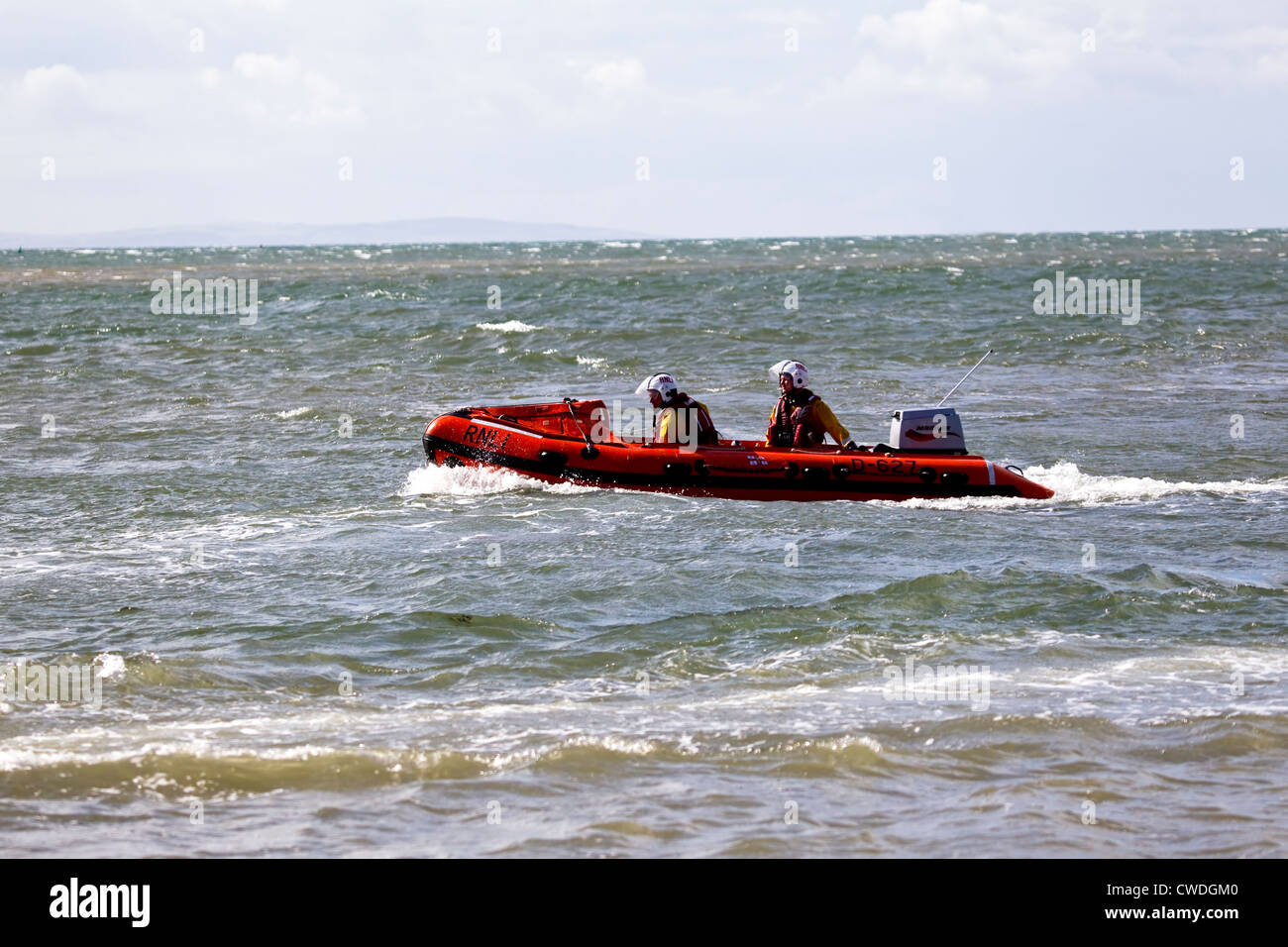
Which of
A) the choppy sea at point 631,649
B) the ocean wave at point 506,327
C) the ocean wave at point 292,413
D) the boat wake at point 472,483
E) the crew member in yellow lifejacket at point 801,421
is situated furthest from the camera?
the ocean wave at point 506,327

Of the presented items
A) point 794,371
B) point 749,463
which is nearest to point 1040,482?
point 794,371

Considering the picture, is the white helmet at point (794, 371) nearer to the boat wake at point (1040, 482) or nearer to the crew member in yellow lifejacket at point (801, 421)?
the crew member in yellow lifejacket at point (801, 421)

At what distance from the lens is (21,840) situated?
571 cm

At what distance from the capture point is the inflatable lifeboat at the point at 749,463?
43.7 ft

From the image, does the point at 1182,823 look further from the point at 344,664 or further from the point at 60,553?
the point at 60,553

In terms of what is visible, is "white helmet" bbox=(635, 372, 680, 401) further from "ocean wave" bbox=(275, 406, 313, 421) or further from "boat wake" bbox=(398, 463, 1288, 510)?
"ocean wave" bbox=(275, 406, 313, 421)

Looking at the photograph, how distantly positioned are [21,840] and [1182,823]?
4.47m

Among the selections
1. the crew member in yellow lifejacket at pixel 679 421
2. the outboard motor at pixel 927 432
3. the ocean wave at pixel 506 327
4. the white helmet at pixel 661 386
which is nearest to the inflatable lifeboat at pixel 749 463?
the outboard motor at pixel 927 432

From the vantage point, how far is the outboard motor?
13594mm

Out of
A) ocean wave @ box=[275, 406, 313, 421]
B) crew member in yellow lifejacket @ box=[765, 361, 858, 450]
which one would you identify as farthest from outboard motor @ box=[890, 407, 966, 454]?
ocean wave @ box=[275, 406, 313, 421]

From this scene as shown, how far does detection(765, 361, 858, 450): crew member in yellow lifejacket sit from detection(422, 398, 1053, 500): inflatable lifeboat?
0.20 meters

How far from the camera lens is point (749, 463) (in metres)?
13.5

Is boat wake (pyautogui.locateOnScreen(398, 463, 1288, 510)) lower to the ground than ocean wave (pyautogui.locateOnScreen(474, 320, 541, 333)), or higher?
lower

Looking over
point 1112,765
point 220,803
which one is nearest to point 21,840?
point 220,803
